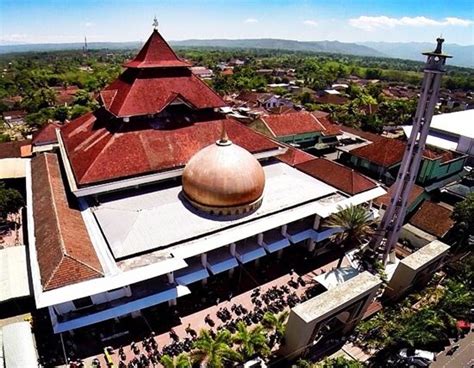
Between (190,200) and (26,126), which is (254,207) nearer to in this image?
(190,200)

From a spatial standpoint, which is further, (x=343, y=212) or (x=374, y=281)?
(x=343, y=212)

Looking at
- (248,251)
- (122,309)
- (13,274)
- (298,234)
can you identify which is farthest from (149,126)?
(298,234)

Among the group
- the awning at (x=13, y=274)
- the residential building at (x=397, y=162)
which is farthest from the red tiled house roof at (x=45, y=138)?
the residential building at (x=397, y=162)

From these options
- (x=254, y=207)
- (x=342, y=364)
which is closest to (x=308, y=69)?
(x=254, y=207)

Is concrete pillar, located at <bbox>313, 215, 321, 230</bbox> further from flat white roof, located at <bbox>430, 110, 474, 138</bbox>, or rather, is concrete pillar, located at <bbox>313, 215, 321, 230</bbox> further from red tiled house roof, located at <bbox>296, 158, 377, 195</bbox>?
flat white roof, located at <bbox>430, 110, 474, 138</bbox>

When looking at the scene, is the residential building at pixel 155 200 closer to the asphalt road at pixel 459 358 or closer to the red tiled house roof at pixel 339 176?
the red tiled house roof at pixel 339 176

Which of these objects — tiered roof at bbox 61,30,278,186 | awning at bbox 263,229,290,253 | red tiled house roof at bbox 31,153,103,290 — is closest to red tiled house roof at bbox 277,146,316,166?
tiered roof at bbox 61,30,278,186

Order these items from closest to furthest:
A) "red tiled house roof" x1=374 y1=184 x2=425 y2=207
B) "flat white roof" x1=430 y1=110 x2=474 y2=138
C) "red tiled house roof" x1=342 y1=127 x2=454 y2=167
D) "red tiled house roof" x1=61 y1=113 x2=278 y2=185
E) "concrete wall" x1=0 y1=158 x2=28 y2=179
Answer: "red tiled house roof" x1=61 y1=113 x2=278 y2=185
"concrete wall" x1=0 y1=158 x2=28 y2=179
"red tiled house roof" x1=374 y1=184 x2=425 y2=207
"red tiled house roof" x1=342 y1=127 x2=454 y2=167
"flat white roof" x1=430 y1=110 x2=474 y2=138
